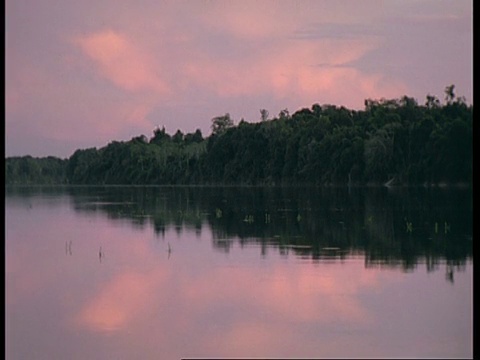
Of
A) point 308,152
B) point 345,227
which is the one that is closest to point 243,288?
point 345,227

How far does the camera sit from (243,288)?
1223 centimetres

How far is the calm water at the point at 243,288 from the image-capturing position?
28.2 ft

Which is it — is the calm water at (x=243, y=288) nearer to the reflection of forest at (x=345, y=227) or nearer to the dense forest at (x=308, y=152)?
the reflection of forest at (x=345, y=227)

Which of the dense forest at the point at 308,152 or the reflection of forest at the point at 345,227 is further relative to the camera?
the dense forest at the point at 308,152

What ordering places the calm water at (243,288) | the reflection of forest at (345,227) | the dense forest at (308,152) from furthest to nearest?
the dense forest at (308,152) < the reflection of forest at (345,227) < the calm water at (243,288)

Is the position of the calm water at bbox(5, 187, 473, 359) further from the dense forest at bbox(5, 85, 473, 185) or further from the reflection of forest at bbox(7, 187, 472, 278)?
the dense forest at bbox(5, 85, 473, 185)

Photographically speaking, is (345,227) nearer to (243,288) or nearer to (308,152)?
(243,288)

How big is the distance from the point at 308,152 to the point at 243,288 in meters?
44.4

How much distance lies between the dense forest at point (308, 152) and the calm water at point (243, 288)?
76.8ft

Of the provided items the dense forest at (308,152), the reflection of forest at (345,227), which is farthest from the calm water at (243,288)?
the dense forest at (308,152)

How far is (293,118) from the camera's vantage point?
62.0 meters

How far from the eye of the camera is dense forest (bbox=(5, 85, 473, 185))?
4669 centimetres

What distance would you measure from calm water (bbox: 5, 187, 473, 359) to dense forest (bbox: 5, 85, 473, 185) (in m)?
23.4

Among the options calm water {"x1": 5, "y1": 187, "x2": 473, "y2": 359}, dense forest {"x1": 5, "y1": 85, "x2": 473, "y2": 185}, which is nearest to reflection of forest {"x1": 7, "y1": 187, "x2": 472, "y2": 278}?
calm water {"x1": 5, "y1": 187, "x2": 473, "y2": 359}
